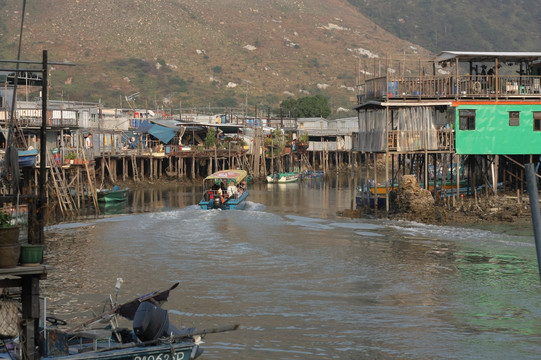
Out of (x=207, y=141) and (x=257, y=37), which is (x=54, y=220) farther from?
(x=257, y=37)

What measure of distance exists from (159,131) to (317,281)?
48106 millimetres

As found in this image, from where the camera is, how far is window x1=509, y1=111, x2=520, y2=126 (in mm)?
34656

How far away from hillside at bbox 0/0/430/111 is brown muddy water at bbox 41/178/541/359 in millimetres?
77125

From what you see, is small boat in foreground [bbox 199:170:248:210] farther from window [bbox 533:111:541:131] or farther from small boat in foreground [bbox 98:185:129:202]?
window [bbox 533:111:541:131]

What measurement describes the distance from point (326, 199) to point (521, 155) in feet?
Answer: 56.2

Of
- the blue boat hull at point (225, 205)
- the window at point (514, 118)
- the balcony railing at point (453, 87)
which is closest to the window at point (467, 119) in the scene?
the balcony railing at point (453, 87)

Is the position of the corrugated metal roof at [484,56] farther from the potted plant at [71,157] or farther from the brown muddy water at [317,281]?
the potted plant at [71,157]

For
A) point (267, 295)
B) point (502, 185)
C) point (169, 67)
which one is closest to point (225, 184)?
point (502, 185)

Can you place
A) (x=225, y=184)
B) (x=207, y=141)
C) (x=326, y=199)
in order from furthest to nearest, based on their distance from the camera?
(x=207, y=141) → (x=326, y=199) → (x=225, y=184)

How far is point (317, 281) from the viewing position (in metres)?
22.3

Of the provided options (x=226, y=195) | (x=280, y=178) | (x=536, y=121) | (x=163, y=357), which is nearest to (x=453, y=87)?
(x=536, y=121)

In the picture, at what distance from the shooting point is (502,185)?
37625mm

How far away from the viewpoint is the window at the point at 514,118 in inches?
1364

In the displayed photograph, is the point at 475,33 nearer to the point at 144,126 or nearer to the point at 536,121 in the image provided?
the point at 144,126
